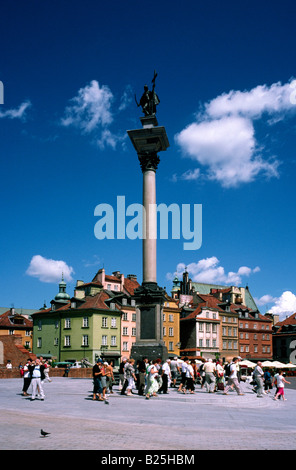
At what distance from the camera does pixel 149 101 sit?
31.9 metres

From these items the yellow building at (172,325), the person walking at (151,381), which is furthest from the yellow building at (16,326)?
the person walking at (151,381)

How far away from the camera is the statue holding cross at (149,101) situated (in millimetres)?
31734

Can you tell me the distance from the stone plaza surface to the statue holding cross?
1895 centimetres

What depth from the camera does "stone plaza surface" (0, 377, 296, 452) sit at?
381 inches

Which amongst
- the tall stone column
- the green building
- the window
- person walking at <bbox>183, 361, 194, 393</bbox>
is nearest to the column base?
the tall stone column

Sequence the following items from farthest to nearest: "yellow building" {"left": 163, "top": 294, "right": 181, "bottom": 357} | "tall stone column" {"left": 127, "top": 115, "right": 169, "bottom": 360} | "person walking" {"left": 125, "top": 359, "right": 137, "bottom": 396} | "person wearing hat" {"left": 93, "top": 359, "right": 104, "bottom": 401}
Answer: "yellow building" {"left": 163, "top": 294, "right": 181, "bottom": 357} → "tall stone column" {"left": 127, "top": 115, "right": 169, "bottom": 360} → "person walking" {"left": 125, "top": 359, "right": 137, "bottom": 396} → "person wearing hat" {"left": 93, "top": 359, "right": 104, "bottom": 401}

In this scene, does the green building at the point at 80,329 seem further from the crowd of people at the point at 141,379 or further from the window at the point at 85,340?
the crowd of people at the point at 141,379

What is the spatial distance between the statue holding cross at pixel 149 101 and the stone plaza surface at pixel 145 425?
62.2ft

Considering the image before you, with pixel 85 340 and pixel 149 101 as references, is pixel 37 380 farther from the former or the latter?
pixel 85 340

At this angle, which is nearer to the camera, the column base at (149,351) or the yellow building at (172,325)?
the column base at (149,351)

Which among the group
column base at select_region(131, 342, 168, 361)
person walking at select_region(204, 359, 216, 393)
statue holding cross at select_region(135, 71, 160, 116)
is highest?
statue holding cross at select_region(135, 71, 160, 116)

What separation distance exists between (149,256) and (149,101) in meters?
10.5

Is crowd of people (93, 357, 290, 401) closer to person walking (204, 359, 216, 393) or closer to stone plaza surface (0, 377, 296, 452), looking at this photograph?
person walking (204, 359, 216, 393)

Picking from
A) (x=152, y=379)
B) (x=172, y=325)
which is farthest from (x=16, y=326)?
(x=152, y=379)
